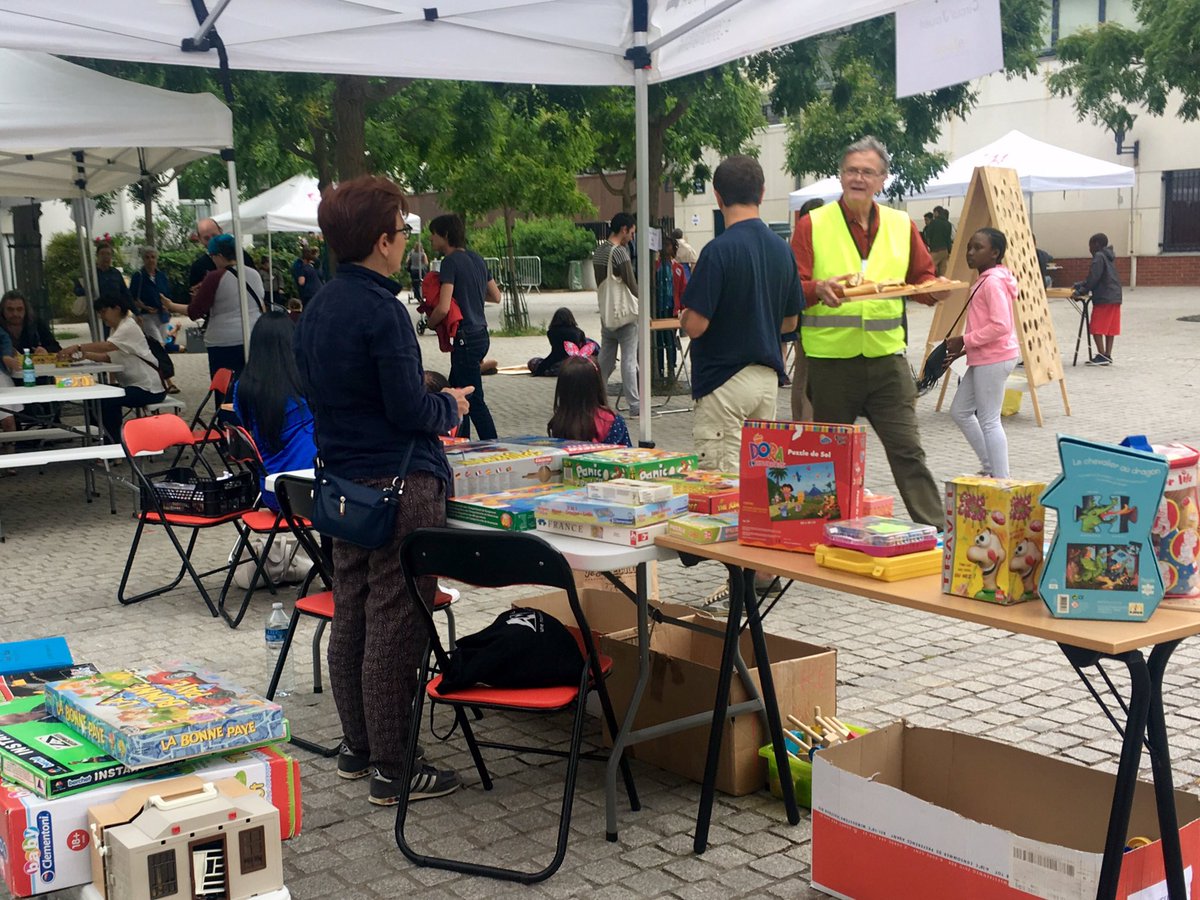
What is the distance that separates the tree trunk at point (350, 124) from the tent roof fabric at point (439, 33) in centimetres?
524

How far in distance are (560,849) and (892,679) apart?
6.54 ft

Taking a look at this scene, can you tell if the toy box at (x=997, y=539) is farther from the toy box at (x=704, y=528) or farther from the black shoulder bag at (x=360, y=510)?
the black shoulder bag at (x=360, y=510)

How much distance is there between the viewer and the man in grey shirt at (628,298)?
38.0 ft

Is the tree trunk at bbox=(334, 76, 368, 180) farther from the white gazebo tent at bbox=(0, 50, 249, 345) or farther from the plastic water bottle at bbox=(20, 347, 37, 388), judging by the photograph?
the plastic water bottle at bbox=(20, 347, 37, 388)

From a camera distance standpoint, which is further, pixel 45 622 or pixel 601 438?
pixel 45 622

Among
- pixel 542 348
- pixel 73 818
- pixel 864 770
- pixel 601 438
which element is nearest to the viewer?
pixel 73 818

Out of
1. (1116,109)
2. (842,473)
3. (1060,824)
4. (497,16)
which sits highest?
(1116,109)

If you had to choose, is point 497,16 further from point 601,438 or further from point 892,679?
point 892,679

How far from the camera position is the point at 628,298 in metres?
11.8

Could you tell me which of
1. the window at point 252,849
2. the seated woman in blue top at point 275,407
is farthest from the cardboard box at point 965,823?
the seated woman in blue top at point 275,407

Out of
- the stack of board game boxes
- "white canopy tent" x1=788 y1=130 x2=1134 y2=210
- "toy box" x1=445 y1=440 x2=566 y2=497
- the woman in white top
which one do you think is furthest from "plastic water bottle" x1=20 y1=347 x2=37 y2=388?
"white canopy tent" x1=788 y1=130 x2=1134 y2=210

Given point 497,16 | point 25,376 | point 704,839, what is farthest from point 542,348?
point 704,839

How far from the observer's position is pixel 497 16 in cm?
577

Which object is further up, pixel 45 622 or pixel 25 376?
pixel 25 376
